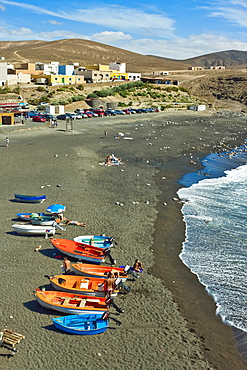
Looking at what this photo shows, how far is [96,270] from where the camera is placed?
574 inches

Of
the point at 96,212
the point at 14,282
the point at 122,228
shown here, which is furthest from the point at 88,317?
the point at 96,212

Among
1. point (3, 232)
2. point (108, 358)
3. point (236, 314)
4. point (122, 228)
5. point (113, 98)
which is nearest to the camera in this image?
point (108, 358)

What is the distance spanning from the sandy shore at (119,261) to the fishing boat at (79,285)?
0.74 m

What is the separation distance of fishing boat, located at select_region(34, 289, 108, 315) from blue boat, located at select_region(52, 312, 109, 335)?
17 centimetres

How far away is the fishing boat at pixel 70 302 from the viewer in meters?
11.9

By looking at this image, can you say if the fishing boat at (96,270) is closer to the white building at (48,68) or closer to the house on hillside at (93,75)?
the house on hillside at (93,75)

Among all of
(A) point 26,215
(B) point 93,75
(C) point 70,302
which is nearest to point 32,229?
(A) point 26,215

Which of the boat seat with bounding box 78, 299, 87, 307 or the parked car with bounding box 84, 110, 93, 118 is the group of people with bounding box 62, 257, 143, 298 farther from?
the parked car with bounding box 84, 110, 93, 118

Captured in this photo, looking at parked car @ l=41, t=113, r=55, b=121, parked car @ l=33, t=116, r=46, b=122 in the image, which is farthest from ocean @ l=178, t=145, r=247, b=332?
parked car @ l=41, t=113, r=55, b=121

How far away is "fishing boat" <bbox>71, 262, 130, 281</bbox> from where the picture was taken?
14.3 meters

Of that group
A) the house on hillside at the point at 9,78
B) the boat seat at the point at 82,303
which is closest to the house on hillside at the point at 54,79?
the house on hillside at the point at 9,78

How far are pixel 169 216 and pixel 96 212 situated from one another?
4469 mm

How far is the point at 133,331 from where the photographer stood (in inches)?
463

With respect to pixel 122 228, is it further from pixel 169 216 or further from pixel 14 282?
pixel 14 282
